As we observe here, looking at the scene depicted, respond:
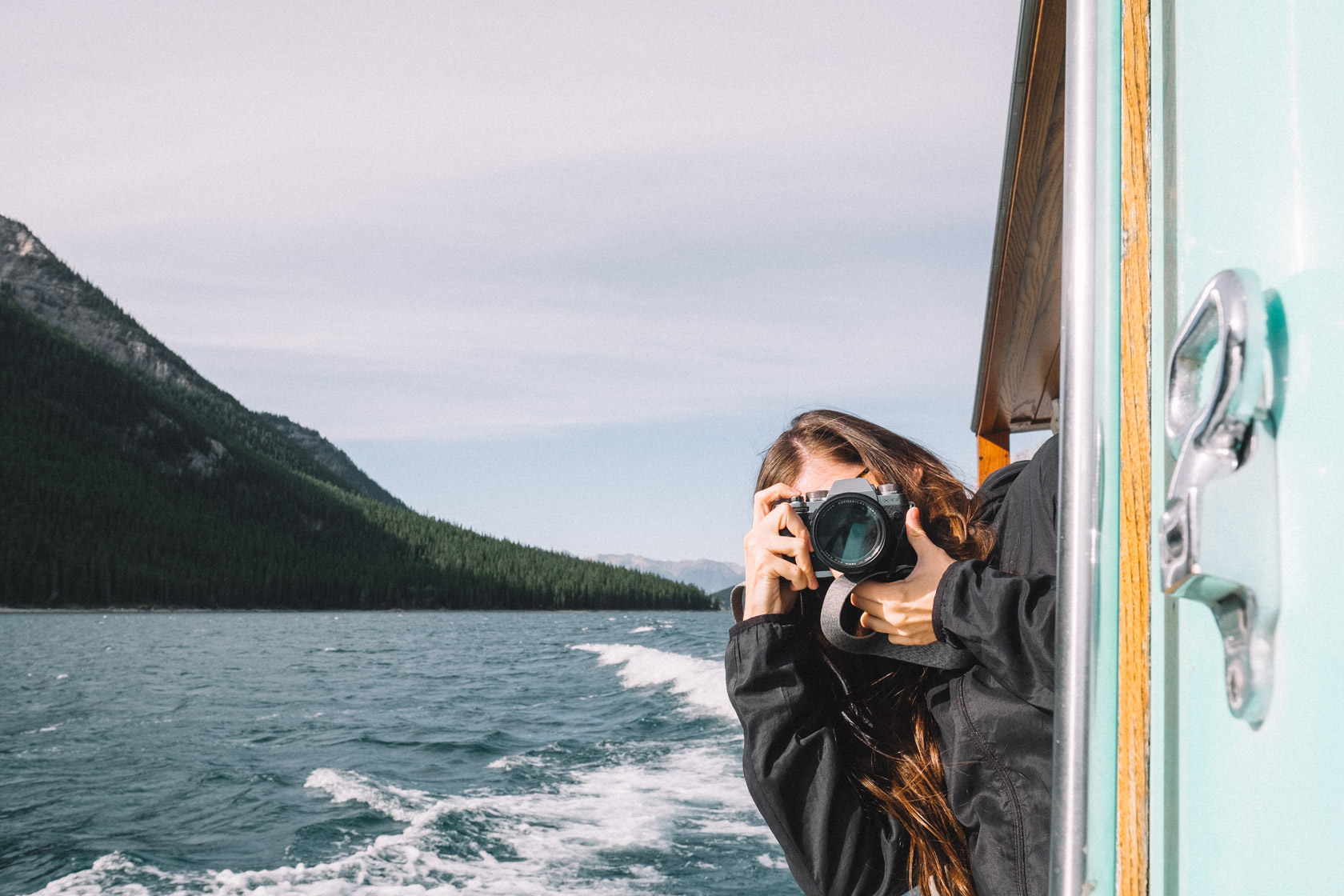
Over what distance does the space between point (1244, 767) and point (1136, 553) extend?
4.9 inches

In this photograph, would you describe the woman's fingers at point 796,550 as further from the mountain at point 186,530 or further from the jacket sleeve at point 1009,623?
the mountain at point 186,530

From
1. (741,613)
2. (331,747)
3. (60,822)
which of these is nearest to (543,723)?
(331,747)

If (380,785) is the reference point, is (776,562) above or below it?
above

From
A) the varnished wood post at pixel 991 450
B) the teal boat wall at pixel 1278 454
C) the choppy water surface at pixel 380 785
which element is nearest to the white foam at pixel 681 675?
the choppy water surface at pixel 380 785

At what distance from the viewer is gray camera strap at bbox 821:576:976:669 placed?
106 cm

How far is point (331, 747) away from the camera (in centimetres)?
1223

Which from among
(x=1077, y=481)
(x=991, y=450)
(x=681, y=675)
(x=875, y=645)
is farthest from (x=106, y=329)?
(x=1077, y=481)

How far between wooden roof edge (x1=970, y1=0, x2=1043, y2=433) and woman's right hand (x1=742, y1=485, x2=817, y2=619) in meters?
0.78

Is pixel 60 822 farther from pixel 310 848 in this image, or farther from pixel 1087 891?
pixel 1087 891

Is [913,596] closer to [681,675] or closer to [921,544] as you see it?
[921,544]

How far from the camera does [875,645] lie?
3.78ft

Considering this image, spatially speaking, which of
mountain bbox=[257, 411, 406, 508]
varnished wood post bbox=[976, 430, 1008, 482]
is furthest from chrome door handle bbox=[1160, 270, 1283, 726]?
→ mountain bbox=[257, 411, 406, 508]

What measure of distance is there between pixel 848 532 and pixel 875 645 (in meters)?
0.14

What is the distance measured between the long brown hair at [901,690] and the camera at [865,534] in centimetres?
13
